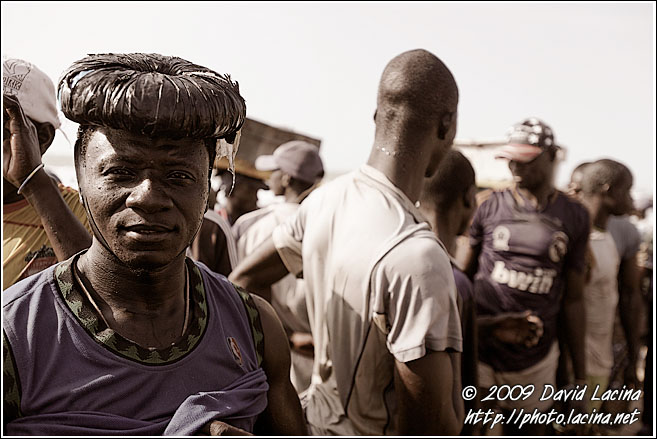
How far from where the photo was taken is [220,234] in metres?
3.52

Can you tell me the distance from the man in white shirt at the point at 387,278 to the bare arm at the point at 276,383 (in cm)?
49

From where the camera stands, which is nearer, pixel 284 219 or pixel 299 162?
pixel 284 219

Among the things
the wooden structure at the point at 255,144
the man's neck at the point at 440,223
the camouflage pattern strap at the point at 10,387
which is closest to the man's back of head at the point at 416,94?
the man's neck at the point at 440,223

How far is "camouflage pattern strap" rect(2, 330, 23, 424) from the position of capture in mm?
1323

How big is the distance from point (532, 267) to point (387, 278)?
96.7 inches

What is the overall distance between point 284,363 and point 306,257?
0.78m

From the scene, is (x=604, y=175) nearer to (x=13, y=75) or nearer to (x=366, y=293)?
(x=366, y=293)

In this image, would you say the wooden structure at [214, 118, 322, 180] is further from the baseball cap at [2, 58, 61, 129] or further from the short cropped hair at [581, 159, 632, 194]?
the baseball cap at [2, 58, 61, 129]

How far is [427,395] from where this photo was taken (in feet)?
7.06

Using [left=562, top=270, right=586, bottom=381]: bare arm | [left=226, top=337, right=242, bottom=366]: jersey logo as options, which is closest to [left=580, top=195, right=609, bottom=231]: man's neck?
[left=562, top=270, right=586, bottom=381]: bare arm

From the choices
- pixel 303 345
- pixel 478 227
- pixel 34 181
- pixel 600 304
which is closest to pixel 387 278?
pixel 34 181

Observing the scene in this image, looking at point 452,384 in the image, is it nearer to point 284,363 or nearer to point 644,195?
point 284,363

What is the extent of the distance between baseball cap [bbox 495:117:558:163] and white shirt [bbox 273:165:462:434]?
231 cm

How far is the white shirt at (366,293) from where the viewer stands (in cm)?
216
